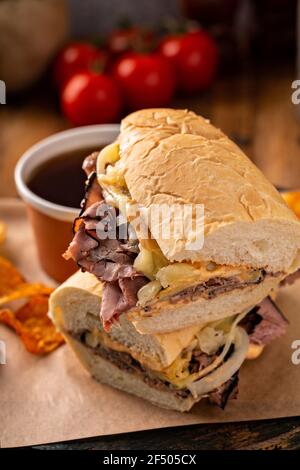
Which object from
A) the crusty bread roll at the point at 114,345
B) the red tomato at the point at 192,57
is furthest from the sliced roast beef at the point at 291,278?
the red tomato at the point at 192,57

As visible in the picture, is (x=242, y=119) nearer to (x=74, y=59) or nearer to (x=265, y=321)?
(x=74, y=59)

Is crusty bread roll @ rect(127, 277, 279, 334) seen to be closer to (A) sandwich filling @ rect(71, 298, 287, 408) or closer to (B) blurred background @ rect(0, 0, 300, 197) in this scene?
(A) sandwich filling @ rect(71, 298, 287, 408)

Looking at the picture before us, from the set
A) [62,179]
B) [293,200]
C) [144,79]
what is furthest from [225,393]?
[144,79]

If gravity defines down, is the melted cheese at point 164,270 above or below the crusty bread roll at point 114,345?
above

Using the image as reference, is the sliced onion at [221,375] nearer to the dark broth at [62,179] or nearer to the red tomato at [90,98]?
the dark broth at [62,179]

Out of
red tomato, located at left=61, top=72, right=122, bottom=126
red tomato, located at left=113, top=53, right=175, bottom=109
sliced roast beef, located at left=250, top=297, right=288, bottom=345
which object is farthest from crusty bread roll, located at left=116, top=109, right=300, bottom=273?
red tomato, located at left=113, top=53, right=175, bottom=109

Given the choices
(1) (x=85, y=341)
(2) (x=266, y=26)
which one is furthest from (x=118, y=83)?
(1) (x=85, y=341)

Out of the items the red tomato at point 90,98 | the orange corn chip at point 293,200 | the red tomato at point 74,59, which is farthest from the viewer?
the red tomato at point 74,59
